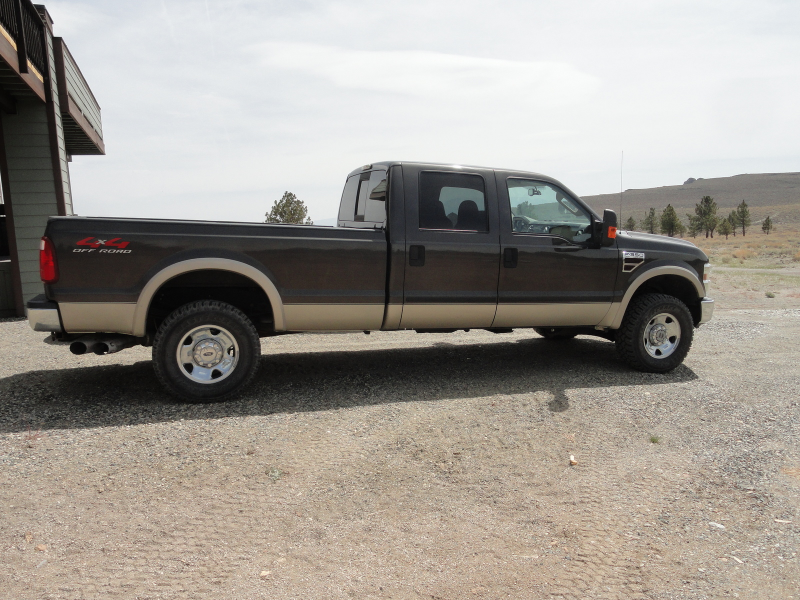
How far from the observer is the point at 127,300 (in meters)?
5.06

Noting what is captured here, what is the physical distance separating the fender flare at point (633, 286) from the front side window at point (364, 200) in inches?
101

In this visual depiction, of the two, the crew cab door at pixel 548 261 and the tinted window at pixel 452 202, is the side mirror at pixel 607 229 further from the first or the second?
the tinted window at pixel 452 202

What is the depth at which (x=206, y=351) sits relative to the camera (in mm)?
5250

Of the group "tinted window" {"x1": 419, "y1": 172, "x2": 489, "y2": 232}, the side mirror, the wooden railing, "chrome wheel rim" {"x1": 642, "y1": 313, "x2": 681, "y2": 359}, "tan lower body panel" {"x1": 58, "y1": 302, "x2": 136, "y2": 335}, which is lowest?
"chrome wheel rim" {"x1": 642, "y1": 313, "x2": 681, "y2": 359}

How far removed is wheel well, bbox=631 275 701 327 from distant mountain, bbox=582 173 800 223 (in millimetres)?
107218

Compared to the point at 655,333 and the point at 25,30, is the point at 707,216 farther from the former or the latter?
the point at 25,30

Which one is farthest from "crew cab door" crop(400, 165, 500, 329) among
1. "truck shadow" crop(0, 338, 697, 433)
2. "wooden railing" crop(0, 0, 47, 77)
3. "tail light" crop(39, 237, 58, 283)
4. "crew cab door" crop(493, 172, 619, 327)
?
"wooden railing" crop(0, 0, 47, 77)

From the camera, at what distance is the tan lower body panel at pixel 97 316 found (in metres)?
5.02

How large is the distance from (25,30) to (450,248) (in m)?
7.46

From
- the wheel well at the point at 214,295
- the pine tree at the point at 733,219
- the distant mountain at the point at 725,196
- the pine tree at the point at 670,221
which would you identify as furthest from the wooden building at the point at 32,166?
the distant mountain at the point at 725,196

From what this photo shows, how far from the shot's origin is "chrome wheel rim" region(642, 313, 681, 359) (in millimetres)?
6559

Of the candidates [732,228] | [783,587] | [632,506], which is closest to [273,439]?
[632,506]

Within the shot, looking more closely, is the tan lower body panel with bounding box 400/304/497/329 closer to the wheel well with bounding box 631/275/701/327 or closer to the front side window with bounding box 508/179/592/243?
the front side window with bounding box 508/179/592/243

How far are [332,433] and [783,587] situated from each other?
113 inches
